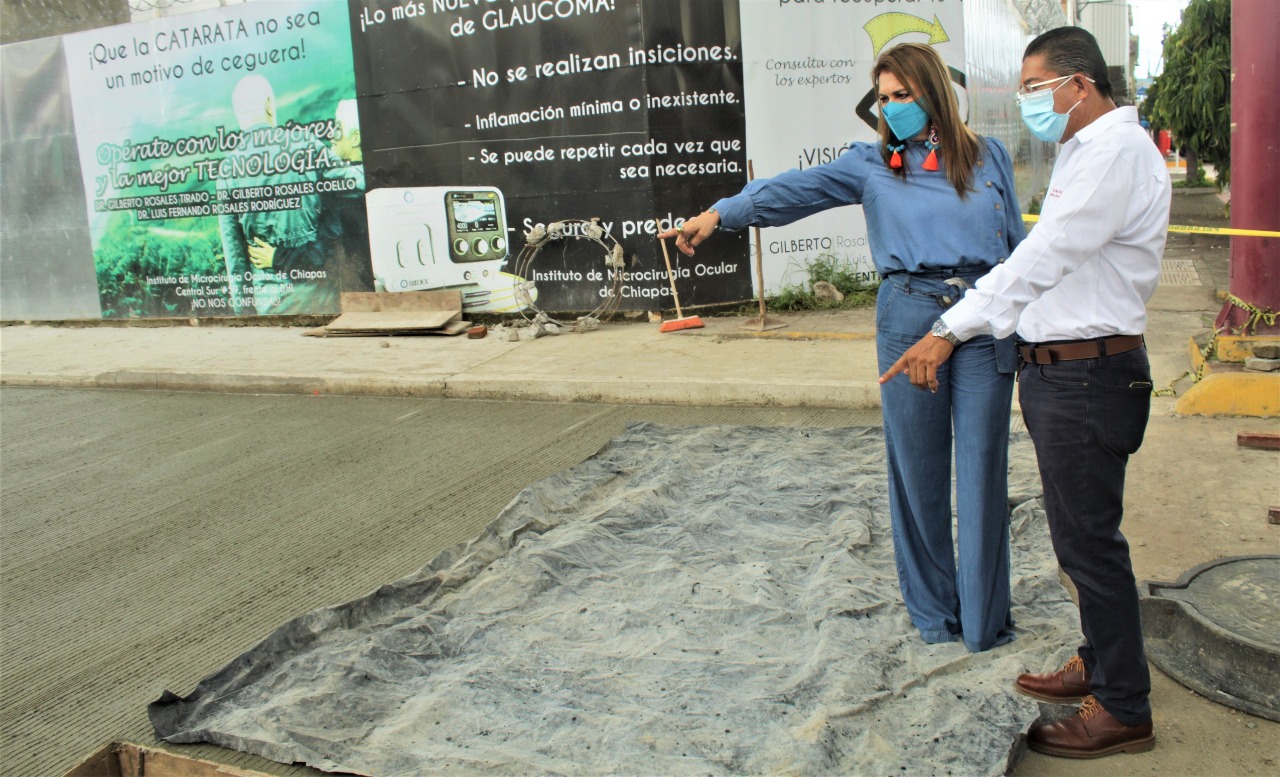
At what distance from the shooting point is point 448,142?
10.7 meters

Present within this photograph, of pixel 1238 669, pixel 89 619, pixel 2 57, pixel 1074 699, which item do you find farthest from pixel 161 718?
pixel 2 57

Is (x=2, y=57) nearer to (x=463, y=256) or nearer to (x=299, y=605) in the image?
(x=463, y=256)

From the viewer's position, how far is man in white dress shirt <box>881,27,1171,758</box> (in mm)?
2693

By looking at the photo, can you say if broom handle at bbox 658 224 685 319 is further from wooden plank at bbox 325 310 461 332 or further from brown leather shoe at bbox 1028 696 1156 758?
brown leather shoe at bbox 1028 696 1156 758

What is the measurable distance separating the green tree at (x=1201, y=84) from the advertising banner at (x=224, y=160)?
1471 centimetres

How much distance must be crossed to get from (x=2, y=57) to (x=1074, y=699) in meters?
14.1

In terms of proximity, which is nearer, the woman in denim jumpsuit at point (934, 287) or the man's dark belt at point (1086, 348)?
the man's dark belt at point (1086, 348)

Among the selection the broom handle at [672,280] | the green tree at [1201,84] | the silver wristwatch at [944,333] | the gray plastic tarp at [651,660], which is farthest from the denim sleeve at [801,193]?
the green tree at [1201,84]

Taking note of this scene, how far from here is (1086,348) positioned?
280 cm

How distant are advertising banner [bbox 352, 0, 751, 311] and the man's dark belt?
7375 millimetres

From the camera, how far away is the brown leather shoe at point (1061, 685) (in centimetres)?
318

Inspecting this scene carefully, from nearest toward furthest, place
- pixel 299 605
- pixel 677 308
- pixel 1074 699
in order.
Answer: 1. pixel 1074 699
2. pixel 299 605
3. pixel 677 308

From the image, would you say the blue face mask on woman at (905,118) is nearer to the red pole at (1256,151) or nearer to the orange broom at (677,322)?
the red pole at (1256,151)

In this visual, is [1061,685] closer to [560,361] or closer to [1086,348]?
[1086,348]
